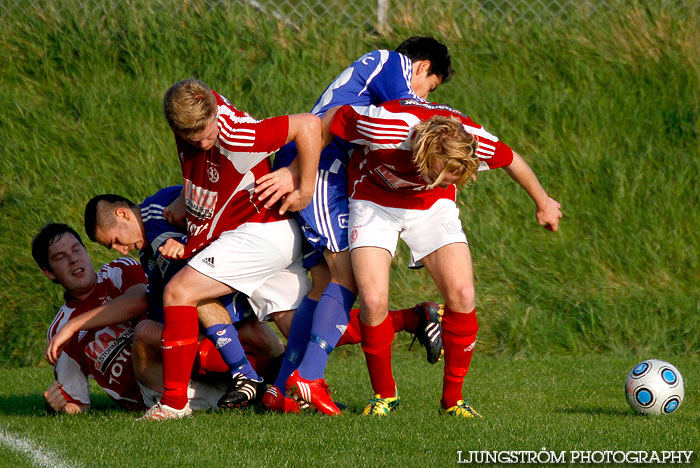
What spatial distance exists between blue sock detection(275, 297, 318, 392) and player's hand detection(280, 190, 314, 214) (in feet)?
2.20

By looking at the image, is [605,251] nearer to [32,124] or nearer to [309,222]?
[309,222]

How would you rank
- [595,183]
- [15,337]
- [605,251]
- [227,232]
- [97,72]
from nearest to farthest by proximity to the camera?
1. [227,232]
2. [15,337]
3. [605,251]
4. [595,183]
5. [97,72]

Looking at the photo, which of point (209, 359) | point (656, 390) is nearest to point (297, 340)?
point (209, 359)

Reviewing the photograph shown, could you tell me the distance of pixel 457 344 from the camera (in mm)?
4973

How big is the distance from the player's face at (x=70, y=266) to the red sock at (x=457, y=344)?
2.20 m

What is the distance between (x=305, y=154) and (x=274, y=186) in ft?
0.82

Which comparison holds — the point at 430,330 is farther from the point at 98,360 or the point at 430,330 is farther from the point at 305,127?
the point at 98,360

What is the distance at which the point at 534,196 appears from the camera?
515 cm

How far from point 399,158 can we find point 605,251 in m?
5.02

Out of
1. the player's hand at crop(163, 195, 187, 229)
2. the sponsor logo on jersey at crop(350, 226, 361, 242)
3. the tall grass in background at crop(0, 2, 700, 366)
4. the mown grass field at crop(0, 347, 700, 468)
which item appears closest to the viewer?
the mown grass field at crop(0, 347, 700, 468)

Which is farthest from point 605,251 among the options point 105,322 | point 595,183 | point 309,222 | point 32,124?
point 32,124

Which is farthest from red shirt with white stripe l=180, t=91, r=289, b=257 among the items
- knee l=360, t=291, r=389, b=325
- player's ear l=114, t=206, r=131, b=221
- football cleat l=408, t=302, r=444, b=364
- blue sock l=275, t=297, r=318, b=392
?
→ football cleat l=408, t=302, r=444, b=364

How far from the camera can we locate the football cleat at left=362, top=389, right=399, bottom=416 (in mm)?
4957

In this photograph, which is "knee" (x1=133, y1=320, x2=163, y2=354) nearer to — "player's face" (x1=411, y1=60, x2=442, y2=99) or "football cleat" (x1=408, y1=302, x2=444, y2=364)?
"football cleat" (x1=408, y1=302, x2=444, y2=364)
